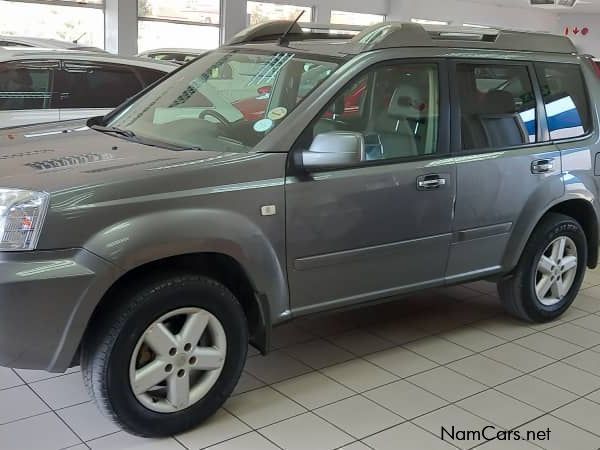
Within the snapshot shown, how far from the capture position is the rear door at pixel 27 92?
19.4ft

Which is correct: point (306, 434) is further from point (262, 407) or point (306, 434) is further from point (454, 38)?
point (454, 38)

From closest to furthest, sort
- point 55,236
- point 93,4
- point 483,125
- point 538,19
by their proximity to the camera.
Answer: point 55,236 < point 483,125 < point 93,4 < point 538,19

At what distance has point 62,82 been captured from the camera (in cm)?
618

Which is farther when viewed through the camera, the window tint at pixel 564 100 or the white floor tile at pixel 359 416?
the window tint at pixel 564 100

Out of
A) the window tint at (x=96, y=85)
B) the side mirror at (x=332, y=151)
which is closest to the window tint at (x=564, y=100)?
the side mirror at (x=332, y=151)

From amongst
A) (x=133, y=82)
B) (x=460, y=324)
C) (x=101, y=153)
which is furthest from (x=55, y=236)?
(x=133, y=82)

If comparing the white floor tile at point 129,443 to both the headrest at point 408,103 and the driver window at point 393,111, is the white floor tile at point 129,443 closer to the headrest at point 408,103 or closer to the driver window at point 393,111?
the driver window at point 393,111

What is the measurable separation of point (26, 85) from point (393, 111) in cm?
377

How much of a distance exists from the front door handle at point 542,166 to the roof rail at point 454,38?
64 cm

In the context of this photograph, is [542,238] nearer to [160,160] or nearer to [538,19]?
[160,160]

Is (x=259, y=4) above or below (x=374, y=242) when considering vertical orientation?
above

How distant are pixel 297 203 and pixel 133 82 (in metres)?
4.02

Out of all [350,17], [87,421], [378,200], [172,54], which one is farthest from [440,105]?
[350,17]

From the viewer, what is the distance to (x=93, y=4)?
13312 millimetres
